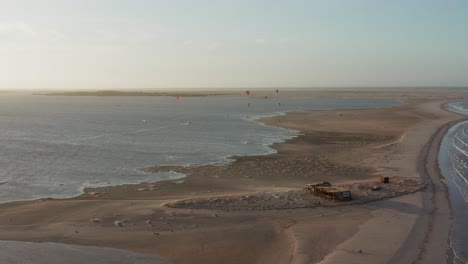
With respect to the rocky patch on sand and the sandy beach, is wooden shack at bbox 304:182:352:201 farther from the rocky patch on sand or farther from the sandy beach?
the sandy beach

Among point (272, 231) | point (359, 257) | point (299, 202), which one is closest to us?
point (359, 257)

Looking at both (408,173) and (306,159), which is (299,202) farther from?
(306,159)

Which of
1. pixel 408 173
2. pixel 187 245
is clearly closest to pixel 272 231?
pixel 187 245

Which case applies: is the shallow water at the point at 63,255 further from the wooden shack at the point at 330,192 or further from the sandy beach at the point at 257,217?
the wooden shack at the point at 330,192

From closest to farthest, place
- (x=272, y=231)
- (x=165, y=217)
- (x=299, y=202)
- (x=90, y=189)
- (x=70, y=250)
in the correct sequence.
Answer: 1. (x=70, y=250)
2. (x=272, y=231)
3. (x=165, y=217)
4. (x=299, y=202)
5. (x=90, y=189)

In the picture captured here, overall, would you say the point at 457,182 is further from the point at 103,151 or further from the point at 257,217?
the point at 103,151

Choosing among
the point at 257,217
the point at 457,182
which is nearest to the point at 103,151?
the point at 257,217
